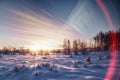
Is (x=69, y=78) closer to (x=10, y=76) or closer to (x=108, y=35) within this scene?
(x=10, y=76)

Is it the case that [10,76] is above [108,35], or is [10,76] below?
below

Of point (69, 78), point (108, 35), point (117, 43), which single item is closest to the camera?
point (69, 78)

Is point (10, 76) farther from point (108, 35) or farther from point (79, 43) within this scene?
point (79, 43)

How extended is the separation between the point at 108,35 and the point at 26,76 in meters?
70.2

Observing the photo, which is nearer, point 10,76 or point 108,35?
point 10,76

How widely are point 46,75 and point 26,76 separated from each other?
996mm

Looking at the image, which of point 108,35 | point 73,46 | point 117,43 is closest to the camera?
point 117,43

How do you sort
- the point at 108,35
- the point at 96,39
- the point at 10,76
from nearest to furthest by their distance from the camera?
the point at 10,76
the point at 108,35
the point at 96,39

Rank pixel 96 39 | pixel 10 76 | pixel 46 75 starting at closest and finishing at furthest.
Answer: pixel 46 75 < pixel 10 76 < pixel 96 39

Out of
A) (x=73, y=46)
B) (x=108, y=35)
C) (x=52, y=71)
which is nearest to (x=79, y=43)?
(x=73, y=46)

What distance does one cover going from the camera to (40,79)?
7770 millimetres

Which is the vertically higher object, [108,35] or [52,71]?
[108,35]

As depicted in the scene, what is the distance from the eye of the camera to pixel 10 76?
8.88 metres

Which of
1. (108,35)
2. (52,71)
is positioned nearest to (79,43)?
(108,35)
